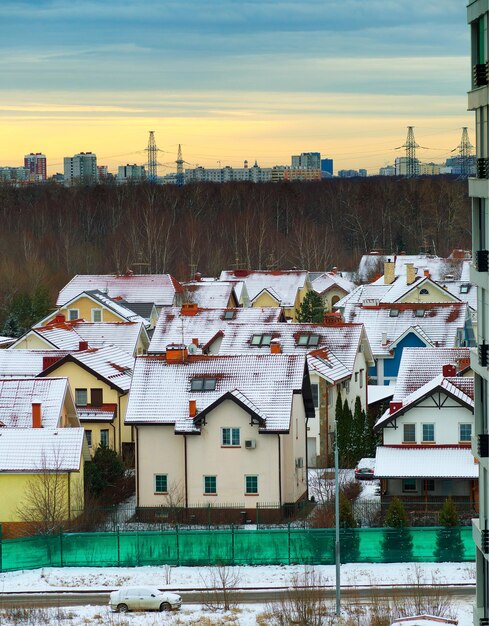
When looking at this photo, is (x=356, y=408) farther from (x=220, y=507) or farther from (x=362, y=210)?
(x=362, y=210)

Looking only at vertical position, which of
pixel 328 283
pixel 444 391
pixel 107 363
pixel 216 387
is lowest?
pixel 444 391

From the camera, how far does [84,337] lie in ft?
180

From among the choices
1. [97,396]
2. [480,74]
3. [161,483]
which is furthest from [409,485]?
[480,74]

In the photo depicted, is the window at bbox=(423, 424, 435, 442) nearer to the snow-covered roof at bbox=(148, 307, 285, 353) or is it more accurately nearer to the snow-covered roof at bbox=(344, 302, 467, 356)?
the snow-covered roof at bbox=(148, 307, 285, 353)

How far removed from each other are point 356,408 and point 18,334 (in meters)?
34.5

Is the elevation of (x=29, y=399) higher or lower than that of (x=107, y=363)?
lower

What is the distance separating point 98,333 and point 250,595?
25898 mm

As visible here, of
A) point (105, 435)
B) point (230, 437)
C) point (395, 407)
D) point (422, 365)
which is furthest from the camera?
point (422, 365)

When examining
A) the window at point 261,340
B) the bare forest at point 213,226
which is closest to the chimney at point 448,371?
the window at point 261,340

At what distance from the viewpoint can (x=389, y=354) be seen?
2232 inches

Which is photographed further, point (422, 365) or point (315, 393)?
point (315, 393)

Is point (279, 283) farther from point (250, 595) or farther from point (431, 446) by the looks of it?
point (250, 595)

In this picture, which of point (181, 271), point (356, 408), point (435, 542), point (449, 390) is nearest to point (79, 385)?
point (356, 408)

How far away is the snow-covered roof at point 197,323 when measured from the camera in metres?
53.7
